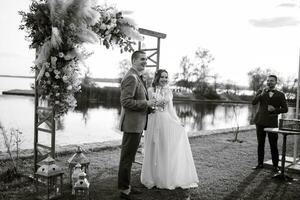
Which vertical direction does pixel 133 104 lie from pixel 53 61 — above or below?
below

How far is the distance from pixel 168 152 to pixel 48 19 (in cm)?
298

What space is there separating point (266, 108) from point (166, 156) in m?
2.72

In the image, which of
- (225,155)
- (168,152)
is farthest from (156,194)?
(225,155)

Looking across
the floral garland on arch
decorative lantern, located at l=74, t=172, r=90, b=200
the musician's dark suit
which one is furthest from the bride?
the musician's dark suit

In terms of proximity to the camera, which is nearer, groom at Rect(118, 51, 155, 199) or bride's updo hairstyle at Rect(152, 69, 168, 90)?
groom at Rect(118, 51, 155, 199)

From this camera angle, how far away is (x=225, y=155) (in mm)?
8273

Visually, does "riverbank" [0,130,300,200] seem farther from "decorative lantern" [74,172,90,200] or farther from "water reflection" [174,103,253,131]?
"water reflection" [174,103,253,131]

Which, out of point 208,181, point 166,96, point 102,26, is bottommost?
point 208,181

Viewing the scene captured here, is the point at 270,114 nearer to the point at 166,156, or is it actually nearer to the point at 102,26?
the point at 166,156

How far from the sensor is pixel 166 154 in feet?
17.7

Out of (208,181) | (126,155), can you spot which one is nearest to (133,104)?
(126,155)

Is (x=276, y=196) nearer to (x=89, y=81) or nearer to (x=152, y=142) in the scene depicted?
(x=152, y=142)

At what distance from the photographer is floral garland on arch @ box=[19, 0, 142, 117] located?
483 centimetres

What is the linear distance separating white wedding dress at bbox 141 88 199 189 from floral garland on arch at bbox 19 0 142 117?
1542 millimetres
